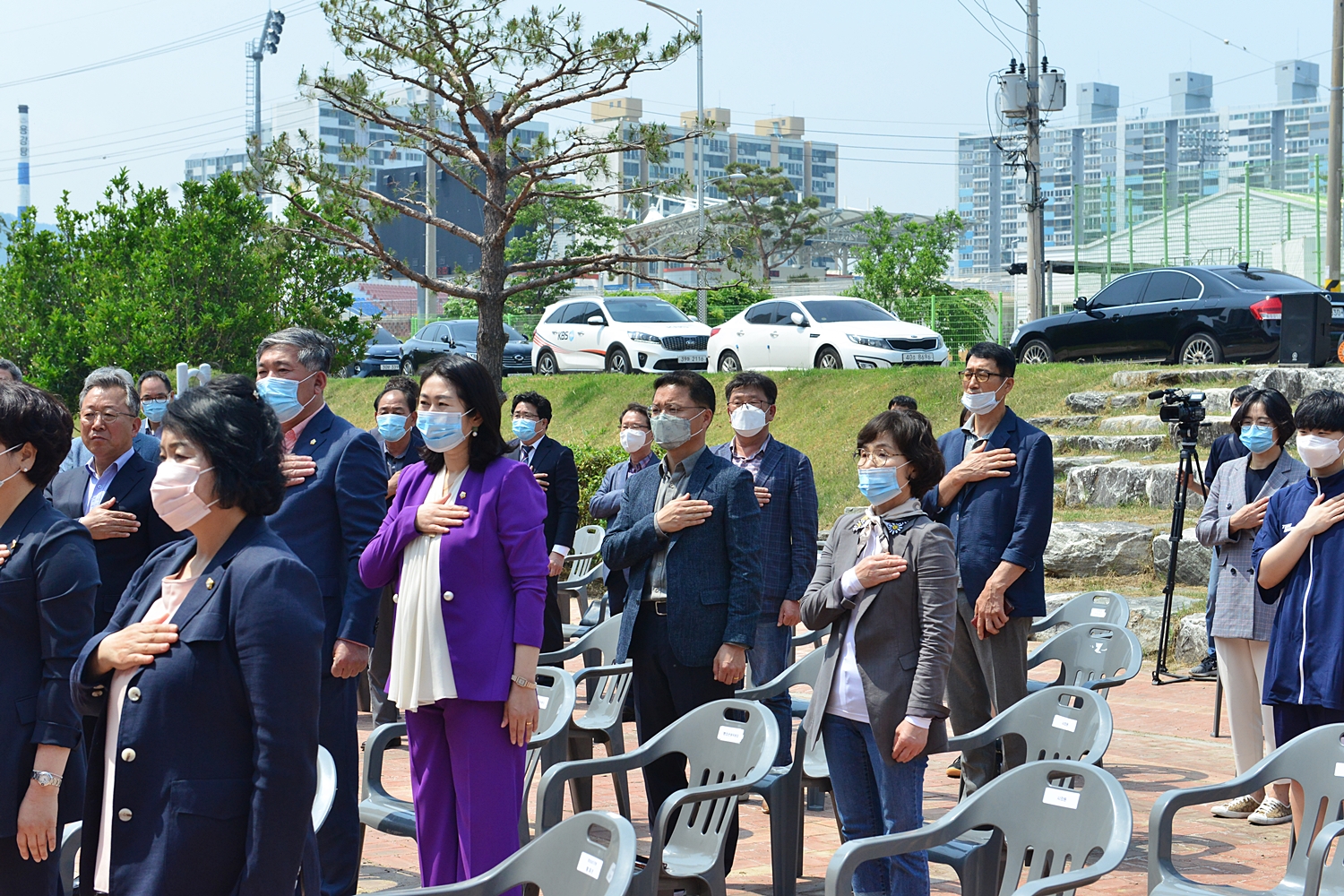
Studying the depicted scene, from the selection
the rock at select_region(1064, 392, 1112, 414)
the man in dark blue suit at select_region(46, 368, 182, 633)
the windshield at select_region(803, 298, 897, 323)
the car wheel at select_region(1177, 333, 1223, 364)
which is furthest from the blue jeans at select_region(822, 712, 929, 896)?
the windshield at select_region(803, 298, 897, 323)

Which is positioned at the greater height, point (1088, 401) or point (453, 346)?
point (453, 346)

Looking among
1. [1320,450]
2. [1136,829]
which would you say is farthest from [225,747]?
[1136,829]

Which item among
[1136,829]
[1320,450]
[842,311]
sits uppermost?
[842,311]

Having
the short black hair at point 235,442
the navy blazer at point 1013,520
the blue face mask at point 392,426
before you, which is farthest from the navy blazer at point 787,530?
the short black hair at point 235,442

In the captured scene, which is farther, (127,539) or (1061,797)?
(127,539)

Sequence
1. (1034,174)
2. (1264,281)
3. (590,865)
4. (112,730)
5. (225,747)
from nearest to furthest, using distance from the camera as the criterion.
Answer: (225,747), (112,730), (590,865), (1264,281), (1034,174)

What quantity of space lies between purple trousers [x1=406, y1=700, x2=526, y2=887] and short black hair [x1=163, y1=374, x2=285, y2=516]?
4.70 feet

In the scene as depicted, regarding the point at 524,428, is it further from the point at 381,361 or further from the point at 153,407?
the point at 381,361

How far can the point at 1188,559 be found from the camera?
11.6 m

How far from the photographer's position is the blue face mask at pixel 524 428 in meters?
9.30

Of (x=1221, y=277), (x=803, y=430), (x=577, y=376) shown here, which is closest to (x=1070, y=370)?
(x=1221, y=277)

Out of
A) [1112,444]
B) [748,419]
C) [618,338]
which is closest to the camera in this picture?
[748,419]

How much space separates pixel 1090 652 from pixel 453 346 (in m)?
22.5

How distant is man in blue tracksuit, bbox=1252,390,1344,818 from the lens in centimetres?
521
